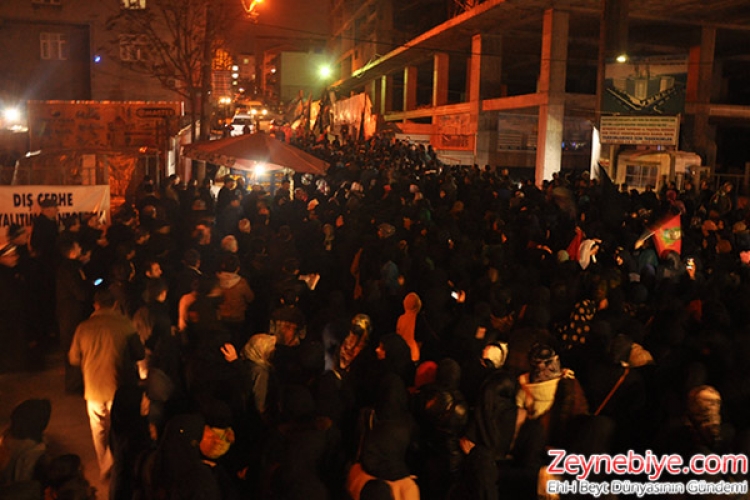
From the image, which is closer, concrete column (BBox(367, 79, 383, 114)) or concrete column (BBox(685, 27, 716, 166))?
concrete column (BBox(685, 27, 716, 166))

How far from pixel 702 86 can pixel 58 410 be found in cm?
2508

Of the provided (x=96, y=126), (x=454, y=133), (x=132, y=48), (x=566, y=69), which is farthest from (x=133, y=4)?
(x=566, y=69)

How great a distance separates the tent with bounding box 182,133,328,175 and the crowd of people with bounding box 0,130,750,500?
258 centimetres

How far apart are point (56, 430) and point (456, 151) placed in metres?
23.6

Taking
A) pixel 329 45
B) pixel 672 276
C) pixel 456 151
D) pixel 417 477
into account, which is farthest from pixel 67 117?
pixel 329 45

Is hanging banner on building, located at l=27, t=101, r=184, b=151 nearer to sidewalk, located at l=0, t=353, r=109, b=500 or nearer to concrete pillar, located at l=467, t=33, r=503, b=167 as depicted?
concrete pillar, located at l=467, t=33, r=503, b=167

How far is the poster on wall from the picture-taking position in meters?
21.1

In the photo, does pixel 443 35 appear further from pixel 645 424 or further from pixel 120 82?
pixel 645 424

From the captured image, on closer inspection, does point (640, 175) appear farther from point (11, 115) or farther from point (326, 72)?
point (326, 72)

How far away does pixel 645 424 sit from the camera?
4855 millimetres

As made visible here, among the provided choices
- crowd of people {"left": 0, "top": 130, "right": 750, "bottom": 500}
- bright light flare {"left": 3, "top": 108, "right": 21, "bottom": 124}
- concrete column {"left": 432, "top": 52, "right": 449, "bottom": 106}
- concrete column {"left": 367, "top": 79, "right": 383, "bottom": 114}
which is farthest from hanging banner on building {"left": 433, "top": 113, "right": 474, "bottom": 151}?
concrete column {"left": 367, "top": 79, "right": 383, "bottom": 114}

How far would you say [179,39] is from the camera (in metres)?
21.7

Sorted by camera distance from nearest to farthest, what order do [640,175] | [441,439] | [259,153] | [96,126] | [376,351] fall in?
[441,439]
[376,351]
[259,153]
[96,126]
[640,175]

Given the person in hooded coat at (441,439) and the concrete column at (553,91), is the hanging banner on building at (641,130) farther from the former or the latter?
the person in hooded coat at (441,439)
